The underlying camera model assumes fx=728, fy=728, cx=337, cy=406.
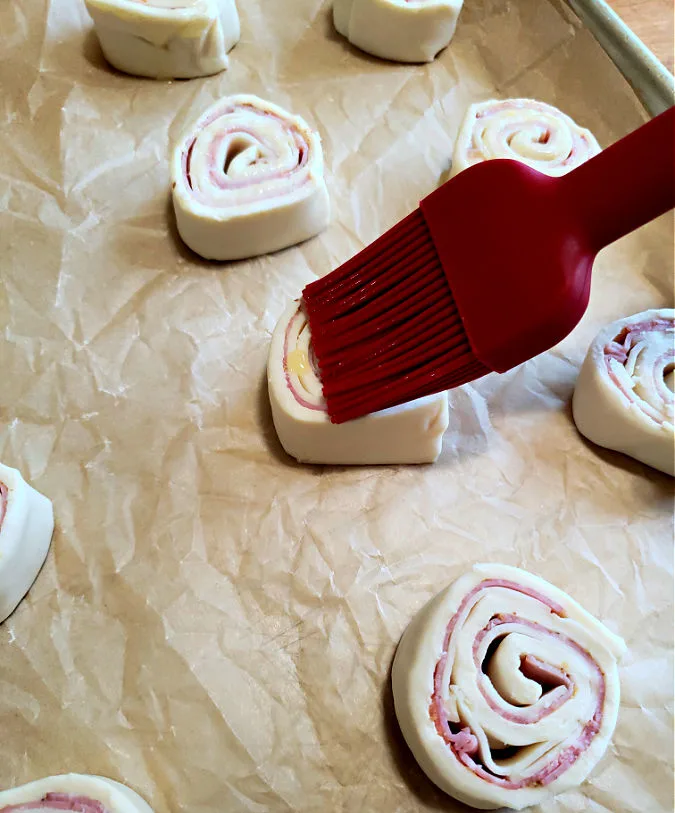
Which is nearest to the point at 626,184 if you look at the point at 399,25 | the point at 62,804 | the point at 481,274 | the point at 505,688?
the point at 481,274

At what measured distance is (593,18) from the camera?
171cm

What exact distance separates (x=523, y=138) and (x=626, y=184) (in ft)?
2.53

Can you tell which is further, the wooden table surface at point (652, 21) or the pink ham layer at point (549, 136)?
the wooden table surface at point (652, 21)

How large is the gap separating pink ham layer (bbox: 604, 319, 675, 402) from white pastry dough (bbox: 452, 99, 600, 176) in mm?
391

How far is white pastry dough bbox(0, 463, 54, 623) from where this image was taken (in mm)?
1186

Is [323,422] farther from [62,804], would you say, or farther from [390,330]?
[62,804]

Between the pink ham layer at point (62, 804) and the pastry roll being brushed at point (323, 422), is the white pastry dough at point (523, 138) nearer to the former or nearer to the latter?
the pastry roll being brushed at point (323, 422)

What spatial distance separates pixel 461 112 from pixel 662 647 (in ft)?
4.27

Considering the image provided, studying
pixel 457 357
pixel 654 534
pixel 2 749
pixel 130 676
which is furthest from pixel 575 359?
pixel 2 749

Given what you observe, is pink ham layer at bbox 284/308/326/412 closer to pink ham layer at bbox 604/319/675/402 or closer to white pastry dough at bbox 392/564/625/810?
white pastry dough at bbox 392/564/625/810

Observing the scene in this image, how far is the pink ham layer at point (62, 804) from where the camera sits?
1.04 m

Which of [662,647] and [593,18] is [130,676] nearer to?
[662,647]

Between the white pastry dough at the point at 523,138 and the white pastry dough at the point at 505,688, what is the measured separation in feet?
3.01

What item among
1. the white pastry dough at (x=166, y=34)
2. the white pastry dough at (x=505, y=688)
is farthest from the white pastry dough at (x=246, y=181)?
the white pastry dough at (x=505, y=688)
